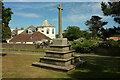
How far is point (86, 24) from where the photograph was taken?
53000mm

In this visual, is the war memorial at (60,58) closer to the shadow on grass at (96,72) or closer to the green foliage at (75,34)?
the shadow on grass at (96,72)

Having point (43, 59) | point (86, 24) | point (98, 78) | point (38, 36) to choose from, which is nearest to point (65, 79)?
point (98, 78)

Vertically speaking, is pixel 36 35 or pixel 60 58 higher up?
pixel 36 35

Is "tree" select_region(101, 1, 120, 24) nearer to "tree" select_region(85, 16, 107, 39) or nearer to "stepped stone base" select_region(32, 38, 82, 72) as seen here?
"stepped stone base" select_region(32, 38, 82, 72)

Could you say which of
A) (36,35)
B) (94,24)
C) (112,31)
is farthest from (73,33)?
(112,31)

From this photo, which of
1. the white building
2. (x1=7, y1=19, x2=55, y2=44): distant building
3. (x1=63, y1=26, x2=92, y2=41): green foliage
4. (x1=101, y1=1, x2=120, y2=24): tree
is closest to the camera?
(x1=101, y1=1, x2=120, y2=24): tree

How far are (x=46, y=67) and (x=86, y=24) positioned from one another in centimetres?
4750

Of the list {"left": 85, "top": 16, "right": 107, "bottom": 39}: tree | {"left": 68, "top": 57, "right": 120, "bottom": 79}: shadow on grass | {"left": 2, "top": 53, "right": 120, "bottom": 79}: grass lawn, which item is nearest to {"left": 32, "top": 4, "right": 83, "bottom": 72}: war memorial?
{"left": 2, "top": 53, "right": 120, "bottom": 79}: grass lawn

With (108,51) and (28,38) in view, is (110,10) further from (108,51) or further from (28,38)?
(28,38)

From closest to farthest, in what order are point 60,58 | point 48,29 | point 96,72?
1. point 96,72
2. point 60,58
3. point 48,29

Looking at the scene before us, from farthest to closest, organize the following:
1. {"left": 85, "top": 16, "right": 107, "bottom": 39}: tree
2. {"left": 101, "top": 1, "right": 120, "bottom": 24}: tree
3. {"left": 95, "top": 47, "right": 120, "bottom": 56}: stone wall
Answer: {"left": 85, "top": 16, "right": 107, "bottom": 39}: tree
{"left": 95, "top": 47, "right": 120, "bottom": 56}: stone wall
{"left": 101, "top": 1, "right": 120, "bottom": 24}: tree

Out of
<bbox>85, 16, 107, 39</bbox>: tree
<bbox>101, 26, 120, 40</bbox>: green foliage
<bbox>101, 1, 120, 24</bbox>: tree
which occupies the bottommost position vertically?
<bbox>101, 26, 120, 40</bbox>: green foliage

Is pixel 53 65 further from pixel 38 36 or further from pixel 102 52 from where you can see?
pixel 38 36

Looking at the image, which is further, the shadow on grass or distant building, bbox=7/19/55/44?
distant building, bbox=7/19/55/44
